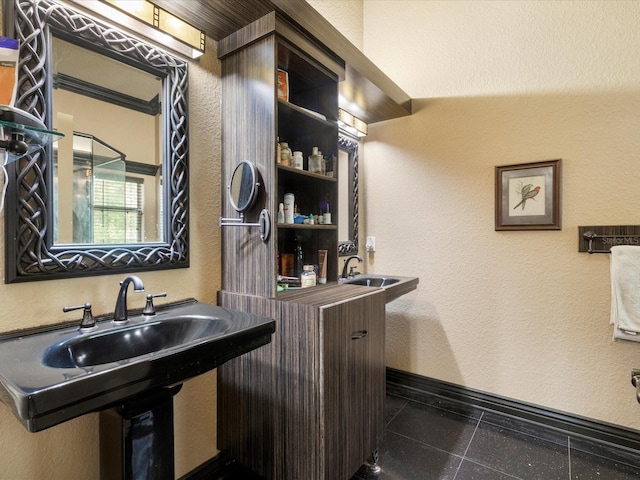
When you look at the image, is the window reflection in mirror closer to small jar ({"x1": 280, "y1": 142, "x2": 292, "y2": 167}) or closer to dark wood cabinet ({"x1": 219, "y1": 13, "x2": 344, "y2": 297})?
dark wood cabinet ({"x1": 219, "y1": 13, "x2": 344, "y2": 297})

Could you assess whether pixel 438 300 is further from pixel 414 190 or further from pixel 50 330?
pixel 50 330

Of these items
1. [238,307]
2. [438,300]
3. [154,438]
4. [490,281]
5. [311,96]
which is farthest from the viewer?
[438,300]

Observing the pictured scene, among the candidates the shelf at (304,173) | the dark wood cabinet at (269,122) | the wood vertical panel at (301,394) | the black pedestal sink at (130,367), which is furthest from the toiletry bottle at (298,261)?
the black pedestal sink at (130,367)

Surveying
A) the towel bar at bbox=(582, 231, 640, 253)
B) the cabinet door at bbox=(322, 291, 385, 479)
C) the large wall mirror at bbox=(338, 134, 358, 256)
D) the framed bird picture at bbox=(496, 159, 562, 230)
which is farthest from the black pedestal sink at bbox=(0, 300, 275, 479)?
the towel bar at bbox=(582, 231, 640, 253)

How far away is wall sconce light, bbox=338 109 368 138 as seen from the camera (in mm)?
2346

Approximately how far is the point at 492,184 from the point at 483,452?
1.60 meters

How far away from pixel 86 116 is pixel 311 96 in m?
1.16

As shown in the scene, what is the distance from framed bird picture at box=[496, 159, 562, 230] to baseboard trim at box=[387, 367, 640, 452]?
113 centimetres

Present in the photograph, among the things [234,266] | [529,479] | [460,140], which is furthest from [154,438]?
[460,140]

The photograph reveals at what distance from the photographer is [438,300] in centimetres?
238

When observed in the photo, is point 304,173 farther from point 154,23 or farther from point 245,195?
point 154,23

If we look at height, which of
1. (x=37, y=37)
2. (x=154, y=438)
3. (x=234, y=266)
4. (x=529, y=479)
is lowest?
(x=529, y=479)

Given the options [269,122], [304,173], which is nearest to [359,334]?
[304,173]

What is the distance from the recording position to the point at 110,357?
1.08m
